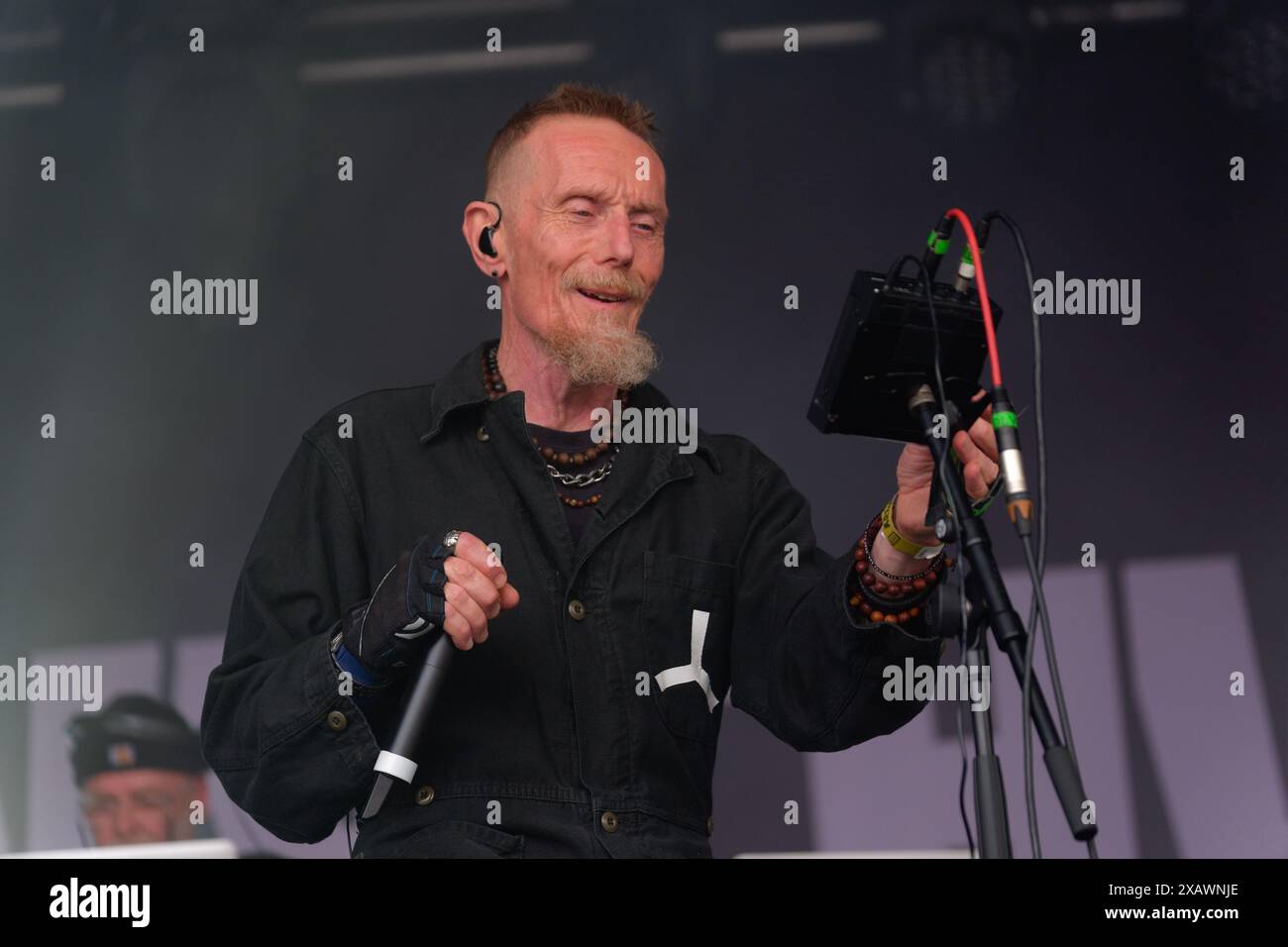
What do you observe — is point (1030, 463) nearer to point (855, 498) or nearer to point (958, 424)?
point (855, 498)

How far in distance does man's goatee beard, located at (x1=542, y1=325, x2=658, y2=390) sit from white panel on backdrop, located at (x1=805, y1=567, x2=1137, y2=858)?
1305 mm

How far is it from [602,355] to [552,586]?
417mm

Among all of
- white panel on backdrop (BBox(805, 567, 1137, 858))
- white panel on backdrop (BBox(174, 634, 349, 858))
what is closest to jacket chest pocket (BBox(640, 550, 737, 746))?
white panel on backdrop (BBox(805, 567, 1137, 858))

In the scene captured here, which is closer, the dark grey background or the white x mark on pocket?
the white x mark on pocket

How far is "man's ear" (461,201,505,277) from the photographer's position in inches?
107

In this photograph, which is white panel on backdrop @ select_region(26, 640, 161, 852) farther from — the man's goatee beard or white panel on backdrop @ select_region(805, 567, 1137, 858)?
white panel on backdrop @ select_region(805, 567, 1137, 858)

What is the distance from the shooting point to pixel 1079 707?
348 centimetres

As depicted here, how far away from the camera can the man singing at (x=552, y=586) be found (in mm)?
2123

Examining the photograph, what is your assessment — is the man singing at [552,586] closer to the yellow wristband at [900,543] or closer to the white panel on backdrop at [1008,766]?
the yellow wristband at [900,543]

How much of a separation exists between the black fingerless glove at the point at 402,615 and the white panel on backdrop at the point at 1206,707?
2088 millimetres

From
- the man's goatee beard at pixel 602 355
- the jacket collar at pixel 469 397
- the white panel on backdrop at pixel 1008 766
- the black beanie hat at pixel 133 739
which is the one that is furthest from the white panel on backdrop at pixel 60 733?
the white panel on backdrop at pixel 1008 766

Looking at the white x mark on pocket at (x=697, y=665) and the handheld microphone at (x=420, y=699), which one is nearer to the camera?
the handheld microphone at (x=420, y=699)
